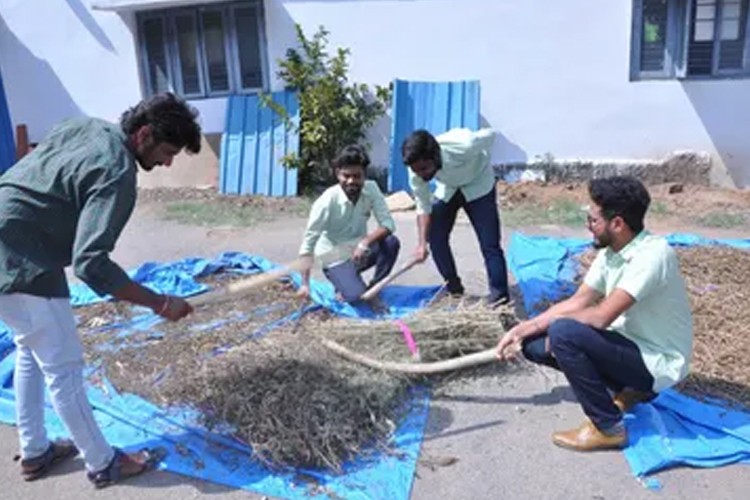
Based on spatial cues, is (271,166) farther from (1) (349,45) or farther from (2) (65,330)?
(2) (65,330)

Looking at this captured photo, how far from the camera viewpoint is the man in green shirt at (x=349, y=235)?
4.13m

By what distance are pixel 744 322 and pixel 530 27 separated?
4.84 meters

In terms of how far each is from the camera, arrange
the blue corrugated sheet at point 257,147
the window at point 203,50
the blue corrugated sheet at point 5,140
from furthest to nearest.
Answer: the window at point 203,50 < the blue corrugated sheet at point 257,147 < the blue corrugated sheet at point 5,140

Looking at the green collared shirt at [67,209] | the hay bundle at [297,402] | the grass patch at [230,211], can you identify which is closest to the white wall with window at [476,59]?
the grass patch at [230,211]

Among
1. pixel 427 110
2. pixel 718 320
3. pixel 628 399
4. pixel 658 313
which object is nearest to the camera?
pixel 658 313

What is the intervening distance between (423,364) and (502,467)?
68cm

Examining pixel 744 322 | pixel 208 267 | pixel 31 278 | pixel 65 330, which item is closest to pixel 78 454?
pixel 65 330

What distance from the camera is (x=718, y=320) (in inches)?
148

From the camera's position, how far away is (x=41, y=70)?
28.3 ft

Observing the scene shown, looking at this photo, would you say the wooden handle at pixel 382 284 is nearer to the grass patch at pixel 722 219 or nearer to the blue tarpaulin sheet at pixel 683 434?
the blue tarpaulin sheet at pixel 683 434

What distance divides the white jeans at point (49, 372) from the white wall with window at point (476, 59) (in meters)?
6.16

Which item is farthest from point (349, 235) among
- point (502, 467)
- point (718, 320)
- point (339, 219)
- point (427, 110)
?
point (427, 110)

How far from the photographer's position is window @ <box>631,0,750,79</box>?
731cm

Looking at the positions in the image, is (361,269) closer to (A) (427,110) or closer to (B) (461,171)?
(B) (461,171)
